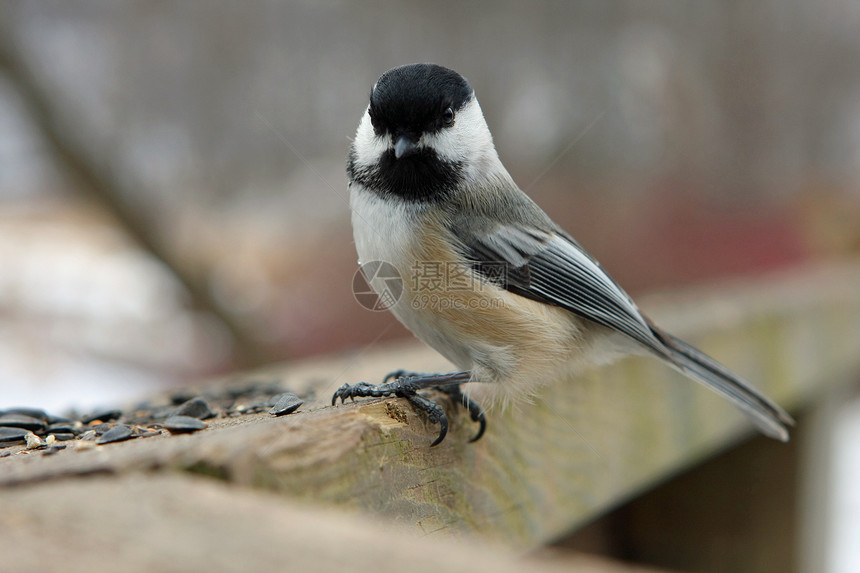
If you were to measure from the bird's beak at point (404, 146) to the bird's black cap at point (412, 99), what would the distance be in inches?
0.9

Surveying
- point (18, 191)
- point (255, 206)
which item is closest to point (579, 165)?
point (255, 206)

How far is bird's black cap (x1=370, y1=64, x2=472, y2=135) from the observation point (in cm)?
157

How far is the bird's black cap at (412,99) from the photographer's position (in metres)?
1.57

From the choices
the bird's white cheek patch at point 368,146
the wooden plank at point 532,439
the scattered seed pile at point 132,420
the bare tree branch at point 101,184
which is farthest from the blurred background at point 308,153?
the wooden plank at point 532,439

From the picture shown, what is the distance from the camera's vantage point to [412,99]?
1.56 metres

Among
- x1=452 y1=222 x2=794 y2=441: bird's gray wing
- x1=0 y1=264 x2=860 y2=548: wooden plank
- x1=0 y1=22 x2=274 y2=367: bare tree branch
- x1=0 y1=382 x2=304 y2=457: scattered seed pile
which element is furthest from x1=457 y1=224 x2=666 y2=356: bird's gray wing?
x1=0 y1=22 x2=274 y2=367: bare tree branch

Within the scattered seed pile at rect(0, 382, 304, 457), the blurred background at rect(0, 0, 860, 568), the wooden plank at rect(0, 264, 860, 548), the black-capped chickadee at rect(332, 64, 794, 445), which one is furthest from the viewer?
the blurred background at rect(0, 0, 860, 568)

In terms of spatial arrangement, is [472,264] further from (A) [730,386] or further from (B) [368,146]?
(A) [730,386]

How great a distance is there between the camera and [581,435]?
1572 millimetres

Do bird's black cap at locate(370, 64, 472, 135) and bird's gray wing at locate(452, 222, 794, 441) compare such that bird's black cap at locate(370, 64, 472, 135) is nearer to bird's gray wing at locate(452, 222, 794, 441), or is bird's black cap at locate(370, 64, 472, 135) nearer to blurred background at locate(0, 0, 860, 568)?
bird's gray wing at locate(452, 222, 794, 441)

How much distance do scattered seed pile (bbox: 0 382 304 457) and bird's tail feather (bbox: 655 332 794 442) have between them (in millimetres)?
896

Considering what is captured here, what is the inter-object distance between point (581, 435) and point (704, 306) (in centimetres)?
111

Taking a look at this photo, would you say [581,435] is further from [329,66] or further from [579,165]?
[579,165]

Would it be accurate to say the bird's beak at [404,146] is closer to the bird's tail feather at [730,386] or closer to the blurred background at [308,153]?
the bird's tail feather at [730,386]
